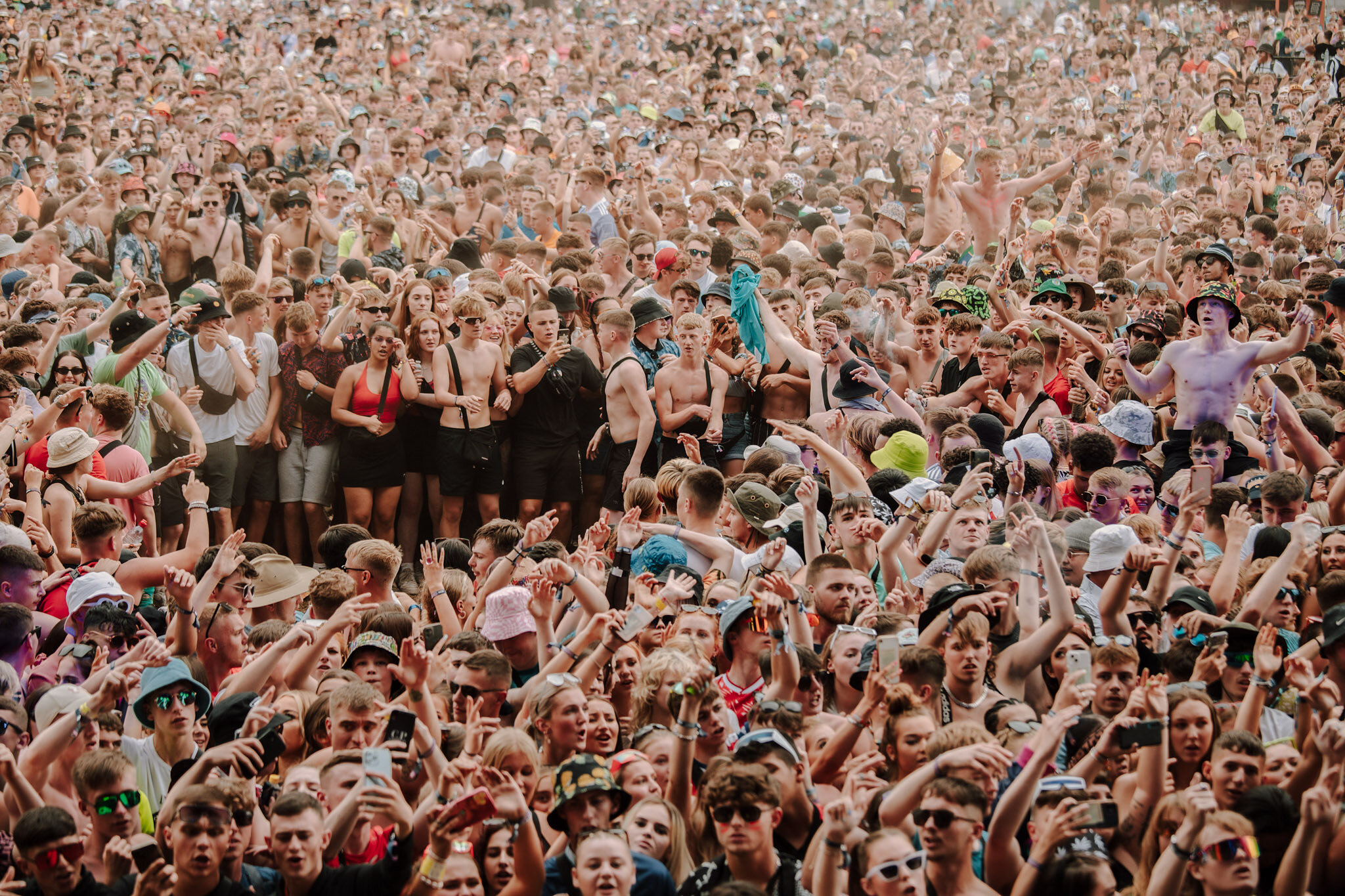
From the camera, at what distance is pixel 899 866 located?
380 cm

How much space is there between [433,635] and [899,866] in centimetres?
292

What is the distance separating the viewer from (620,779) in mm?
4406

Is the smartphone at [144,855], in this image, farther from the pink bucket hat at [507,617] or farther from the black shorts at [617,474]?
the black shorts at [617,474]

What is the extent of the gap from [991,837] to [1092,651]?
1.26 m

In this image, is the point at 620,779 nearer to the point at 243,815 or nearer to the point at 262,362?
the point at 243,815

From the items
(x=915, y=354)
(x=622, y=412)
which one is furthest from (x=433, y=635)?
(x=915, y=354)

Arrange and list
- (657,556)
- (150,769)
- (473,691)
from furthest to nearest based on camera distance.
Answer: (657,556) < (473,691) < (150,769)

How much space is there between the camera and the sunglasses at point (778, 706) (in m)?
4.57

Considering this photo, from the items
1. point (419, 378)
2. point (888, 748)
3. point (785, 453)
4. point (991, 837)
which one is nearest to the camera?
point (991, 837)

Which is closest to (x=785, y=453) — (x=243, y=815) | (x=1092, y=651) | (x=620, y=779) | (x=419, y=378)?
(x=419, y=378)

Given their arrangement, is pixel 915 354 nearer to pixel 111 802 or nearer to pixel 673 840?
pixel 673 840

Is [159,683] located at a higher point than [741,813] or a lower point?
lower

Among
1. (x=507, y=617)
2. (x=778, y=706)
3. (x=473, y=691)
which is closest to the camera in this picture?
(x=778, y=706)

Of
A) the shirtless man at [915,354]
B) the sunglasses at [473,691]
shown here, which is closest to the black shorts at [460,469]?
the shirtless man at [915,354]
